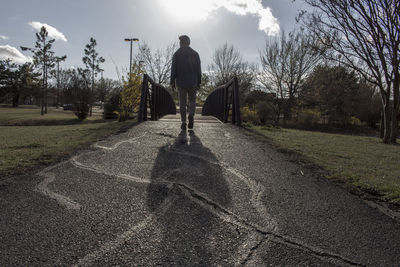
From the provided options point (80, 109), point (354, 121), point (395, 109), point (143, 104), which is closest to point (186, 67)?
point (143, 104)

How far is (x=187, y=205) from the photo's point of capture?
202 cm

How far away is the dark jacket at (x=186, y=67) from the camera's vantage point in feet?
18.6

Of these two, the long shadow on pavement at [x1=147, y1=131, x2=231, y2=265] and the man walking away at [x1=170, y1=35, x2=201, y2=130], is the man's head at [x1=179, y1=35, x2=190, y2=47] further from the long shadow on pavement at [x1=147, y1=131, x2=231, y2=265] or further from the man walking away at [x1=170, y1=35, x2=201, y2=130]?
the long shadow on pavement at [x1=147, y1=131, x2=231, y2=265]

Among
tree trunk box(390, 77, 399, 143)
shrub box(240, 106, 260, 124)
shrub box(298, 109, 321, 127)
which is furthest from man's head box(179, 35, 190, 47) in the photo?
shrub box(298, 109, 321, 127)

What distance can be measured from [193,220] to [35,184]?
5.30 feet

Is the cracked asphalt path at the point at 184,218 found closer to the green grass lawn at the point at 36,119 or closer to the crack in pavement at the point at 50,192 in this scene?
the crack in pavement at the point at 50,192

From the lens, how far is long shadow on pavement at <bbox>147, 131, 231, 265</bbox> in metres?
1.44

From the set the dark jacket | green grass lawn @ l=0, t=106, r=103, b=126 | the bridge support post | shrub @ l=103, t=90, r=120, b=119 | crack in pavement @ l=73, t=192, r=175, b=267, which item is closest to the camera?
crack in pavement @ l=73, t=192, r=175, b=267

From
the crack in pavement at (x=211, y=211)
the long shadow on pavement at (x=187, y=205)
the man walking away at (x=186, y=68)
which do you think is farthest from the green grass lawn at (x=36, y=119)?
the crack in pavement at (x=211, y=211)

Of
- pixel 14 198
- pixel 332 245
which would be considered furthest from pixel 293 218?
pixel 14 198

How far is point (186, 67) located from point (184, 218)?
14.4ft

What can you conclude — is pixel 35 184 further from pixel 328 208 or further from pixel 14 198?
pixel 328 208

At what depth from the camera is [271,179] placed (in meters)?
2.76

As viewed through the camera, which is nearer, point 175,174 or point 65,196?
point 65,196
